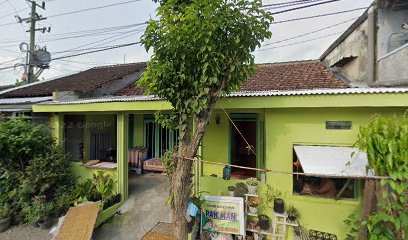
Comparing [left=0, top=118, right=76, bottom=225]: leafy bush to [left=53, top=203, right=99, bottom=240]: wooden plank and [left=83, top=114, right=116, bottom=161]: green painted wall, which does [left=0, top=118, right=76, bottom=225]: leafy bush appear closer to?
[left=53, top=203, right=99, bottom=240]: wooden plank

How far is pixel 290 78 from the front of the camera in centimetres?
820

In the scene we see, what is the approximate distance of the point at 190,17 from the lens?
3.30m

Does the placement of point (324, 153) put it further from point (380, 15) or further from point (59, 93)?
point (59, 93)

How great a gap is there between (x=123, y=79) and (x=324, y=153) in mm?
10605

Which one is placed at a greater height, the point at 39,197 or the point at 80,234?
the point at 39,197

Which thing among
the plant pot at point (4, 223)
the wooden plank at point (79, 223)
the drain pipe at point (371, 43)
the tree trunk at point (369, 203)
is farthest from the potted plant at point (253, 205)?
the plant pot at point (4, 223)

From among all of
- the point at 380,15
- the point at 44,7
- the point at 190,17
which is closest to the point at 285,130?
the point at 190,17

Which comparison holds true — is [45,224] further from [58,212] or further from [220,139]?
[220,139]

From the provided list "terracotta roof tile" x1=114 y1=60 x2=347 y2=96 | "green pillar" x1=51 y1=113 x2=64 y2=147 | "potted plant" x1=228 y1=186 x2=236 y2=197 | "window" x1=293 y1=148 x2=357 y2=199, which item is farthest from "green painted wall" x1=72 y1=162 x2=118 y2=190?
"window" x1=293 y1=148 x2=357 y2=199

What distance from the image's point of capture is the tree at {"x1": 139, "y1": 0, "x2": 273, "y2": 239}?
340 centimetres

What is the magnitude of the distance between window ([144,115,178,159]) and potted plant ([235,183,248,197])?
4354 mm

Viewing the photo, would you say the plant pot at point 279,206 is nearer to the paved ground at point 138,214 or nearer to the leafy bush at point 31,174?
the paved ground at point 138,214

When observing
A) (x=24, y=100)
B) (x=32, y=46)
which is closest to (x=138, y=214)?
(x=24, y=100)

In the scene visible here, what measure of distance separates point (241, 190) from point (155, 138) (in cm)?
530
